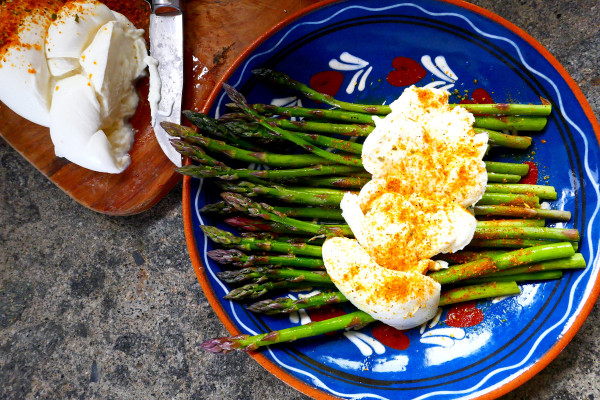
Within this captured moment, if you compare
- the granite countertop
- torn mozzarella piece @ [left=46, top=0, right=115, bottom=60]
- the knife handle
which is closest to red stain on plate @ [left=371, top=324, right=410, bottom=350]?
the granite countertop

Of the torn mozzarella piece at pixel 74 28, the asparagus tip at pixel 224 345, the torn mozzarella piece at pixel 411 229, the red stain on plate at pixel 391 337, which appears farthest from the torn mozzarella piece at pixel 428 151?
the torn mozzarella piece at pixel 74 28

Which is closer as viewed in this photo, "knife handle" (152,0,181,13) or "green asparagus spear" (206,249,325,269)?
"green asparagus spear" (206,249,325,269)

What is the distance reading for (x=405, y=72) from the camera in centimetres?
238

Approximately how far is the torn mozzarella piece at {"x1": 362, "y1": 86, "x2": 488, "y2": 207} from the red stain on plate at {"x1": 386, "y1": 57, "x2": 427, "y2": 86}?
329 mm

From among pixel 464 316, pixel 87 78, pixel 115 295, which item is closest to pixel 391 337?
pixel 464 316

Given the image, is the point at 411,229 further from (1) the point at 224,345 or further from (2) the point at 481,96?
(1) the point at 224,345

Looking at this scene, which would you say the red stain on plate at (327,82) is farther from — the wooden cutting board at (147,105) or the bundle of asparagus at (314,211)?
the wooden cutting board at (147,105)

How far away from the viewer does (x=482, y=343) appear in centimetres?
212

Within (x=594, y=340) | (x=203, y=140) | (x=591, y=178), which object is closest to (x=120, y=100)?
(x=203, y=140)

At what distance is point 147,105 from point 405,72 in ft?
4.49

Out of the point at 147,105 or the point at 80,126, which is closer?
the point at 80,126

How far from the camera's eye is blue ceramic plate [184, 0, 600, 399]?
2053 mm

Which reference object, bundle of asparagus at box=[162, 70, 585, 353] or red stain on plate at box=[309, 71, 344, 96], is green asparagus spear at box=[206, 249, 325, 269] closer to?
bundle of asparagus at box=[162, 70, 585, 353]

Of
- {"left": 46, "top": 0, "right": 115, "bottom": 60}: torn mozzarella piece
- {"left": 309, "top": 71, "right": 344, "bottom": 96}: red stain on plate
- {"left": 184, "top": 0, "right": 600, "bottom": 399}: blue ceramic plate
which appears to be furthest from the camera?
{"left": 309, "top": 71, "right": 344, "bottom": 96}: red stain on plate
